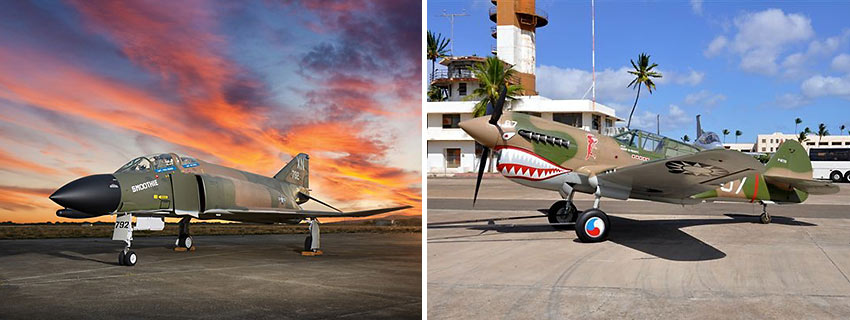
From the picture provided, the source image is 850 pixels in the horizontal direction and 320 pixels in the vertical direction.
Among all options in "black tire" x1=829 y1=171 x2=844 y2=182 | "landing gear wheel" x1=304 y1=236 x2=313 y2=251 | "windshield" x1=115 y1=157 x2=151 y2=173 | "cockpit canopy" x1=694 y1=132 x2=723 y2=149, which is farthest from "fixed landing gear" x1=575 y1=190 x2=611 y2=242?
"black tire" x1=829 y1=171 x2=844 y2=182

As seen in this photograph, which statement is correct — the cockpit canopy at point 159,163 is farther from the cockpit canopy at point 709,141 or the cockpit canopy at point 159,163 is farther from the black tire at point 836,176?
the black tire at point 836,176

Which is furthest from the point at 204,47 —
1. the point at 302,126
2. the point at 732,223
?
the point at 732,223

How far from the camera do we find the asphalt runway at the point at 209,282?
5.08 m

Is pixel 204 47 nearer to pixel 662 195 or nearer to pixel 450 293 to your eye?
pixel 450 293

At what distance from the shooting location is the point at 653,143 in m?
11.2

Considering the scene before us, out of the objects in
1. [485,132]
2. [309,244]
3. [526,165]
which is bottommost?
[309,244]

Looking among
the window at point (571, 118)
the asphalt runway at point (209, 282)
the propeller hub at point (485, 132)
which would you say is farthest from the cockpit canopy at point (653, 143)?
the window at point (571, 118)

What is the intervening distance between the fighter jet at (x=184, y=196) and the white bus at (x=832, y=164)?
39775 millimetres

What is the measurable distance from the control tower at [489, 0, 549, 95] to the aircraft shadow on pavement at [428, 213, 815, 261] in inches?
1704

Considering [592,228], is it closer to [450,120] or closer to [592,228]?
[592,228]

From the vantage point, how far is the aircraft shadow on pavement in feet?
27.8

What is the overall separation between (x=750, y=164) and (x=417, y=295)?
505 cm

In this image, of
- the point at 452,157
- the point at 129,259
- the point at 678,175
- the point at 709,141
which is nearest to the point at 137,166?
the point at 129,259

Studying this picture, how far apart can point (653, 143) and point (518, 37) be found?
48.0 metres
